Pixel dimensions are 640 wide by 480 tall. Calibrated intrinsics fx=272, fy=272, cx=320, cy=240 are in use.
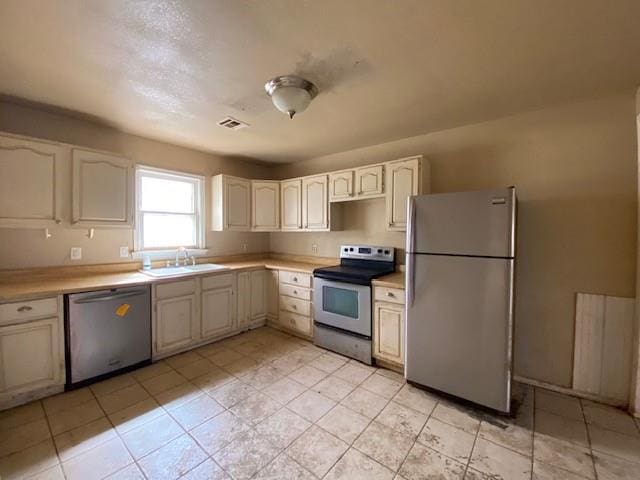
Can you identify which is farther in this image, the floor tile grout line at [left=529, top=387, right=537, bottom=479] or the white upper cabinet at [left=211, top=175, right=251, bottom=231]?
the white upper cabinet at [left=211, top=175, right=251, bottom=231]

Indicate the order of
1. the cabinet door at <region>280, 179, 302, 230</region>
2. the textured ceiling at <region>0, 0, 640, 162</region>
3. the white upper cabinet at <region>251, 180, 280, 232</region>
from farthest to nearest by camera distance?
the white upper cabinet at <region>251, 180, 280, 232</region>, the cabinet door at <region>280, 179, 302, 230</region>, the textured ceiling at <region>0, 0, 640, 162</region>

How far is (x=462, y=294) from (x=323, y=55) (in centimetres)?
190

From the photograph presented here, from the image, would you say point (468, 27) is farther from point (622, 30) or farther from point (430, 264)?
point (430, 264)

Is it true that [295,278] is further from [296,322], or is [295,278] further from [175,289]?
[175,289]

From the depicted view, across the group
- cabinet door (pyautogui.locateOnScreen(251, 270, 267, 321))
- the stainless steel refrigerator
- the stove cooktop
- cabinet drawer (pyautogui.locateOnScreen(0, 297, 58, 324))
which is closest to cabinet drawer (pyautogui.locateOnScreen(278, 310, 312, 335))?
cabinet door (pyautogui.locateOnScreen(251, 270, 267, 321))

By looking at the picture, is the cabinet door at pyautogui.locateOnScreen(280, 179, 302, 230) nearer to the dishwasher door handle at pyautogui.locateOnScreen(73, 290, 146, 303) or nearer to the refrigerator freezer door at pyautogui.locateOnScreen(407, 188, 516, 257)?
the refrigerator freezer door at pyautogui.locateOnScreen(407, 188, 516, 257)

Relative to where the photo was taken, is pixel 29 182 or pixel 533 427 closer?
pixel 533 427

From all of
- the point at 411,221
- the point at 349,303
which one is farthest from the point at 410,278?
the point at 349,303

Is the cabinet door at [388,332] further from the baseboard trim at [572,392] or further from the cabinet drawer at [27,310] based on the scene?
the cabinet drawer at [27,310]

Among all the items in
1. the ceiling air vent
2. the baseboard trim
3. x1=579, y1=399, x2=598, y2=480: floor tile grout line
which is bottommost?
x1=579, y1=399, x2=598, y2=480: floor tile grout line

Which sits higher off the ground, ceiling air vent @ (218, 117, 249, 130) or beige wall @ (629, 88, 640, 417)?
ceiling air vent @ (218, 117, 249, 130)

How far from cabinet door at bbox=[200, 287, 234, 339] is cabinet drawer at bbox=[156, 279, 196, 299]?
184mm

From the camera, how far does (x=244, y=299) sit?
138 inches

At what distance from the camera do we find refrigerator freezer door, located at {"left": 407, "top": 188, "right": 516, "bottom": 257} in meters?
1.91
